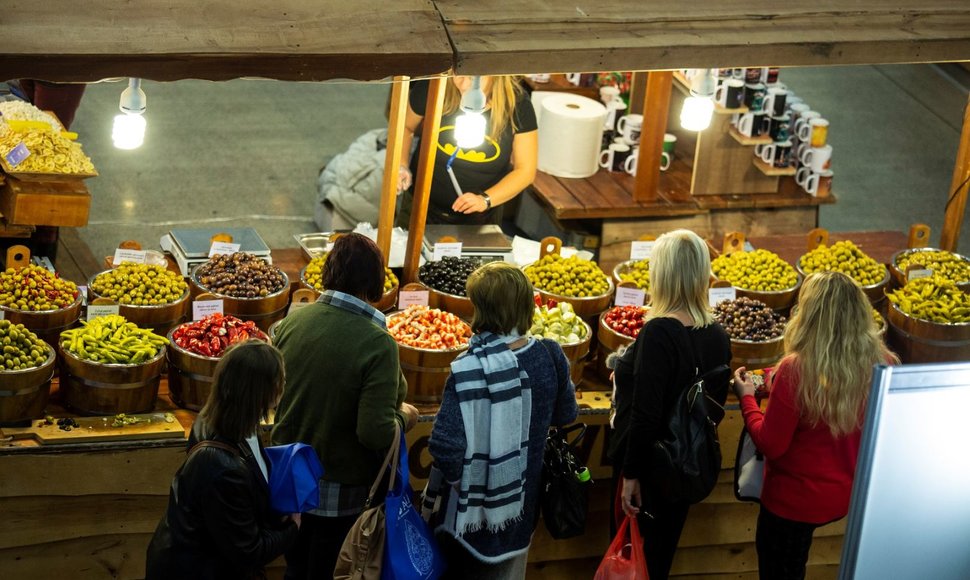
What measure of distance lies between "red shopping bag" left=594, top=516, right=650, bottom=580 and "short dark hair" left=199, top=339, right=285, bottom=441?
56.3 inches

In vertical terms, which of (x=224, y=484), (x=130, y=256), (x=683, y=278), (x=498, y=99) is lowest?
(x=224, y=484)

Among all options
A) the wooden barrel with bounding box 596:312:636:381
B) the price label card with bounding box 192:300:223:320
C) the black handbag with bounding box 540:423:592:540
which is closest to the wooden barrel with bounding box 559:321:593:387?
the wooden barrel with bounding box 596:312:636:381

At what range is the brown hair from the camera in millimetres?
3457

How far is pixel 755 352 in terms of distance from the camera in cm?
471

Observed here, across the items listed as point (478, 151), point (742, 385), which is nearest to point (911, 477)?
point (742, 385)

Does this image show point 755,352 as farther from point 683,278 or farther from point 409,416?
point 409,416

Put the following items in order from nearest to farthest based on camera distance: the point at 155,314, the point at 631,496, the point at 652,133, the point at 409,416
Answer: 1. the point at 409,416
2. the point at 631,496
3. the point at 155,314
4. the point at 652,133

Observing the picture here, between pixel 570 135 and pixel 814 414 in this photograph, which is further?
pixel 570 135

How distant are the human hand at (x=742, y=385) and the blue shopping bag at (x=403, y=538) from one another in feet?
3.88

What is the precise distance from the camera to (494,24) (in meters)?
4.09

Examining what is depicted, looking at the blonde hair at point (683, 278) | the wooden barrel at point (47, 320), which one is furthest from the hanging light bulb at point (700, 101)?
the wooden barrel at point (47, 320)

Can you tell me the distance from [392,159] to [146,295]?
103 centimetres

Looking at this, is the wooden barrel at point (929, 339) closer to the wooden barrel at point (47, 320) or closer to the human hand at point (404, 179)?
the human hand at point (404, 179)

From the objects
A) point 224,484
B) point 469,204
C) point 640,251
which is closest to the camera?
point 224,484
